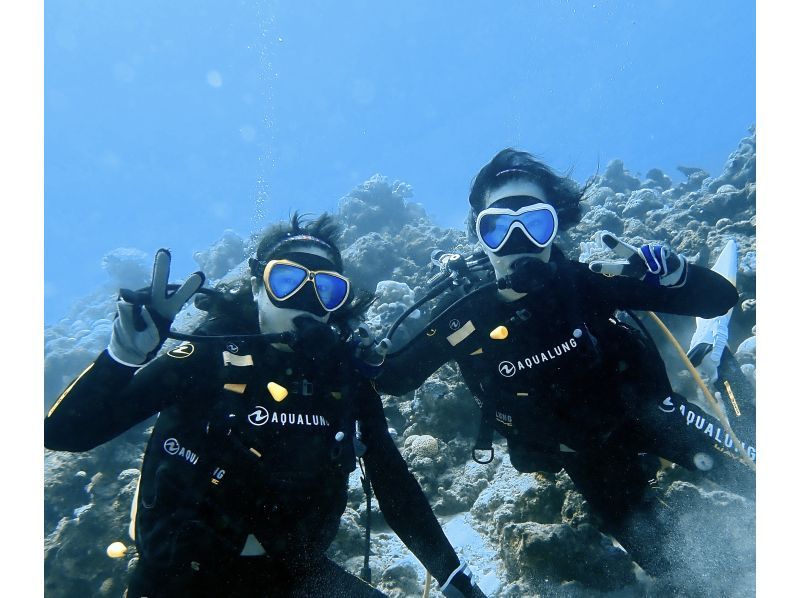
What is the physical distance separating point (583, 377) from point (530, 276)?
813 millimetres

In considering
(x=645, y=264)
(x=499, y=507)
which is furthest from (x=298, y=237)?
(x=499, y=507)

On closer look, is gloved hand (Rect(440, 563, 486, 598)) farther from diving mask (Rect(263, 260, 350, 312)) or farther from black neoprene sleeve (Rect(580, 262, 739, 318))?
black neoprene sleeve (Rect(580, 262, 739, 318))

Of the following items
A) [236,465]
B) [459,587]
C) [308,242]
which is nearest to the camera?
[236,465]

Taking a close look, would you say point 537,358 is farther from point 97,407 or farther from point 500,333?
point 97,407

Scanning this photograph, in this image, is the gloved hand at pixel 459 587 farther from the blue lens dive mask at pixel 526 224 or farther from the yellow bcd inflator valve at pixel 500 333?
the blue lens dive mask at pixel 526 224

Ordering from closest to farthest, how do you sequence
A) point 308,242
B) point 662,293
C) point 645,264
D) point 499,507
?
point 645,264 → point 662,293 → point 308,242 → point 499,507

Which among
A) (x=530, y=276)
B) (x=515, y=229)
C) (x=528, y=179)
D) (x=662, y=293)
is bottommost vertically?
(x=662, y=293)

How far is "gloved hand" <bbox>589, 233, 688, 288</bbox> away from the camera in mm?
2551

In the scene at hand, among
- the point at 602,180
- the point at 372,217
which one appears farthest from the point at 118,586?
the point at 602,180

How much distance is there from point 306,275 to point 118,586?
4.85 metres

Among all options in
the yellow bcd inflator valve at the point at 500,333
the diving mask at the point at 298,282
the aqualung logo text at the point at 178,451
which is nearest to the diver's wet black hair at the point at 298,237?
the diving mask at the point at 298,282

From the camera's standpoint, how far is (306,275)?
3.10 meters

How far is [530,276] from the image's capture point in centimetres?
300

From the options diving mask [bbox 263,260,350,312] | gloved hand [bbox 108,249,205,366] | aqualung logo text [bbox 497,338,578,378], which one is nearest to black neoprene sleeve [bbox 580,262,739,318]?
aqualung logo text [bbox 497,338,578,378]
